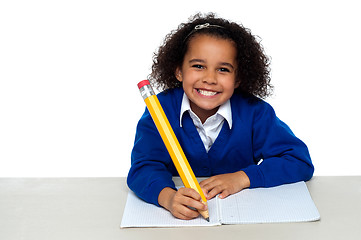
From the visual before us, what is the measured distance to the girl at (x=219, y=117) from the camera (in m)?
1.23

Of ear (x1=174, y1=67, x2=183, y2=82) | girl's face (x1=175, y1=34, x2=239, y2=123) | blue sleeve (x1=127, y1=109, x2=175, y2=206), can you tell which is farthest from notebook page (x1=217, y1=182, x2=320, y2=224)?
ear (x1=174, y1=67, x2=183, y2=82)

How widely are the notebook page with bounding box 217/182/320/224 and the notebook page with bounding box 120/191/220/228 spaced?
0.07ft

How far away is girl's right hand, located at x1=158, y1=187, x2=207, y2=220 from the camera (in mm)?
1025

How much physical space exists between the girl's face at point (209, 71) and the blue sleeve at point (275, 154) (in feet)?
0.37

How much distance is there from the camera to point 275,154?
1.30m

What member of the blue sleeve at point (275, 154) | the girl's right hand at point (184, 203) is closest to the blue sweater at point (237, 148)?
the blue sleeve at point (275, 154)

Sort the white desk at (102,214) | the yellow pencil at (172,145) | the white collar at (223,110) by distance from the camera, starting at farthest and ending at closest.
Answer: the white collar at (223,110)
the yellow pencil at (172,145)
the white desk at (102,214)

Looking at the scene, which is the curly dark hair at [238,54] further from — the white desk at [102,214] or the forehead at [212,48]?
the white desk at [102,214]

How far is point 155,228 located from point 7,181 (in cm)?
42

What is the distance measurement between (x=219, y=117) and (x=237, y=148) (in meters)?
0.09

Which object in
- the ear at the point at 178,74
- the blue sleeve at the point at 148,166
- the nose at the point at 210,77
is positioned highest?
the nose at the point at 210,77

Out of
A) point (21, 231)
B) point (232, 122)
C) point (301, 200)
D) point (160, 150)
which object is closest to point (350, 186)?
point (301, 200)

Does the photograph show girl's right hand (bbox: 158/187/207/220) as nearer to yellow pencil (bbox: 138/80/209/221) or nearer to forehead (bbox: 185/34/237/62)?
yellow pencil (bbox: 138/80/209/221)

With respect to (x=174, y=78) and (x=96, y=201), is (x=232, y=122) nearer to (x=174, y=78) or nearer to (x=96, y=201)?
(x=174, y=78)
